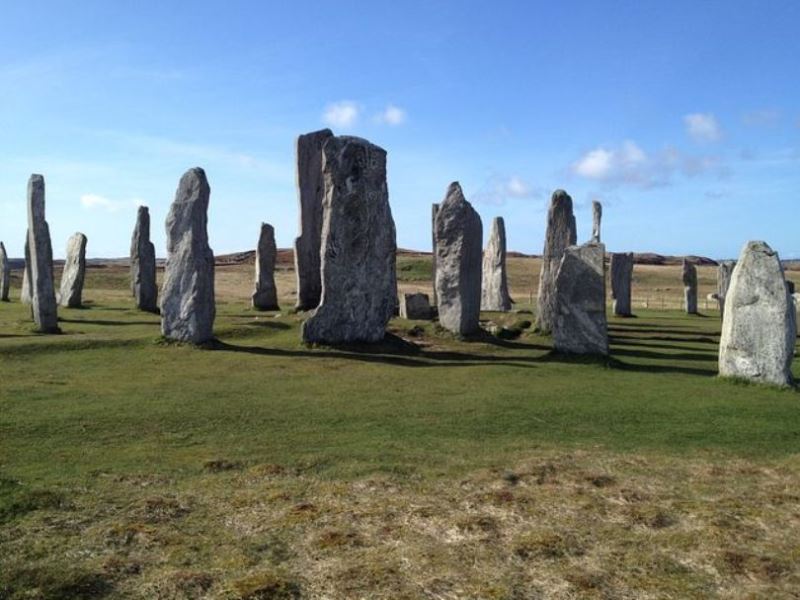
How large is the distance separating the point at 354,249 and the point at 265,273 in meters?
10.7

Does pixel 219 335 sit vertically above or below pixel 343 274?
below

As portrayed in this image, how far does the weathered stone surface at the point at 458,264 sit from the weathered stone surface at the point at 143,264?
38.3 ft

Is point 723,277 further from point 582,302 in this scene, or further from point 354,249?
point 354,249

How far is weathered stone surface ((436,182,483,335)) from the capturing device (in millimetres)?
21984

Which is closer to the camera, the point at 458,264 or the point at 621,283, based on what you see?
the point at 458,264

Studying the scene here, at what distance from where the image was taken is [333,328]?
19797mm

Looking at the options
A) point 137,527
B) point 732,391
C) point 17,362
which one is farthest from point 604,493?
point 17,362

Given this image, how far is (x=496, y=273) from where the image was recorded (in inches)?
1232

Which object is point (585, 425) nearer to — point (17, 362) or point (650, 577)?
point (650, 577)

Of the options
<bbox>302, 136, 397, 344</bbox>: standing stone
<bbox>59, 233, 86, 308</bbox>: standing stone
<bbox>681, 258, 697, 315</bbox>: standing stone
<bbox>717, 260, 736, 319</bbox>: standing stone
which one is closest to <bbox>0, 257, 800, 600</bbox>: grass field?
<bbox>302, 136, 397, 344</bbox>: standing stone

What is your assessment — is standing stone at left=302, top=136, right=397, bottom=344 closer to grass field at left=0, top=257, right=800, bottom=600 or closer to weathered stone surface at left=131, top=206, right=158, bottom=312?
grass field at left=0, top=257, right=800, bottom=600

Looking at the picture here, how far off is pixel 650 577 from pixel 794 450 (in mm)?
5592

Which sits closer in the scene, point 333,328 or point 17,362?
point 17,362

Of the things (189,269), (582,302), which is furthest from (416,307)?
(189,269)
